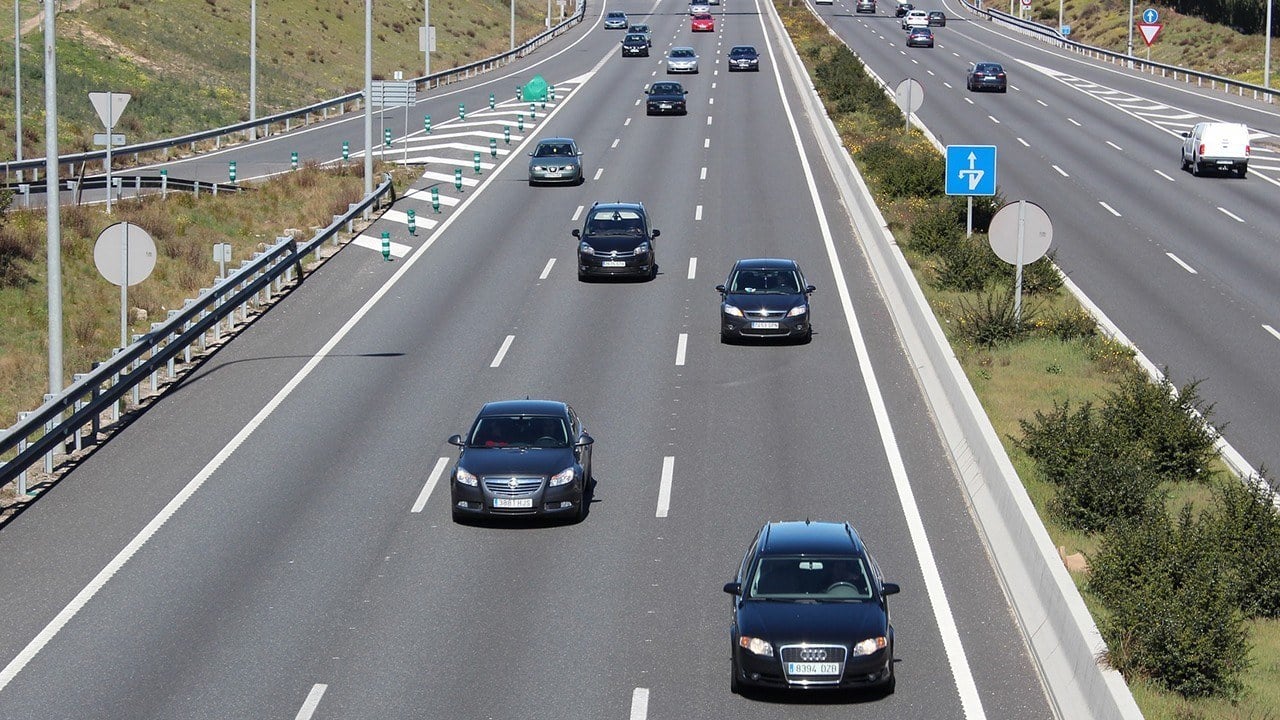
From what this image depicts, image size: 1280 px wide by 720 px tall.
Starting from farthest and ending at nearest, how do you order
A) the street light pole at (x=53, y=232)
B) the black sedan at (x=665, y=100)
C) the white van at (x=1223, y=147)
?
the black sedan at (x=665, y=100) < the white van at (x=1223, y=147) < the street light pole at (x=53, y=232)

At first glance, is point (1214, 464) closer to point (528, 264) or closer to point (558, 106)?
point (528, 264)

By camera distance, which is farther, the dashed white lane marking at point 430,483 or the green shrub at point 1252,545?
the dashed white lane marking at point 430,483

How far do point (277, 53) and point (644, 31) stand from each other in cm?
2248

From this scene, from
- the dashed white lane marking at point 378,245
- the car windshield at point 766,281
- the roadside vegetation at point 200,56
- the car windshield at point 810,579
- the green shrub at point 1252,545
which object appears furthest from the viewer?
the roadside vegetation at point 200,56

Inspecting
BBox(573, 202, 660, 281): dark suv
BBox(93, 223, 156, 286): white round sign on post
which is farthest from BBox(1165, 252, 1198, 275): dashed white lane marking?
BBox(93, 223, 156, 286): white round sign on post

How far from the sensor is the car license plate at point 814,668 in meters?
14.0

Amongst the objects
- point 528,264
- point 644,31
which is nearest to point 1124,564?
point 528,264

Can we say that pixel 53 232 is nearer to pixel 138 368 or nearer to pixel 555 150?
pixel 138 368

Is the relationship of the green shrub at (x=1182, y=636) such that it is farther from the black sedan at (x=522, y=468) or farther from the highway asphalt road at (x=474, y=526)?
the black sedan at (x=522, y=468)

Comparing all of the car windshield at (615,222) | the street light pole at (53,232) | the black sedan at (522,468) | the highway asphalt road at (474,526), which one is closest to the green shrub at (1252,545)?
the highway asphalt road at (474,526)

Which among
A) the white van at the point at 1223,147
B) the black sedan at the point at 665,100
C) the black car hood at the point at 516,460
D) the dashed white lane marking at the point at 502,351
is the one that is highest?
the black sedan at the point at 665,100

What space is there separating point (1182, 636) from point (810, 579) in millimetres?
3335

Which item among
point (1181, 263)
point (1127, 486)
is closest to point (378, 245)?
point (1181, 263)

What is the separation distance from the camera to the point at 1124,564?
15.9 m
